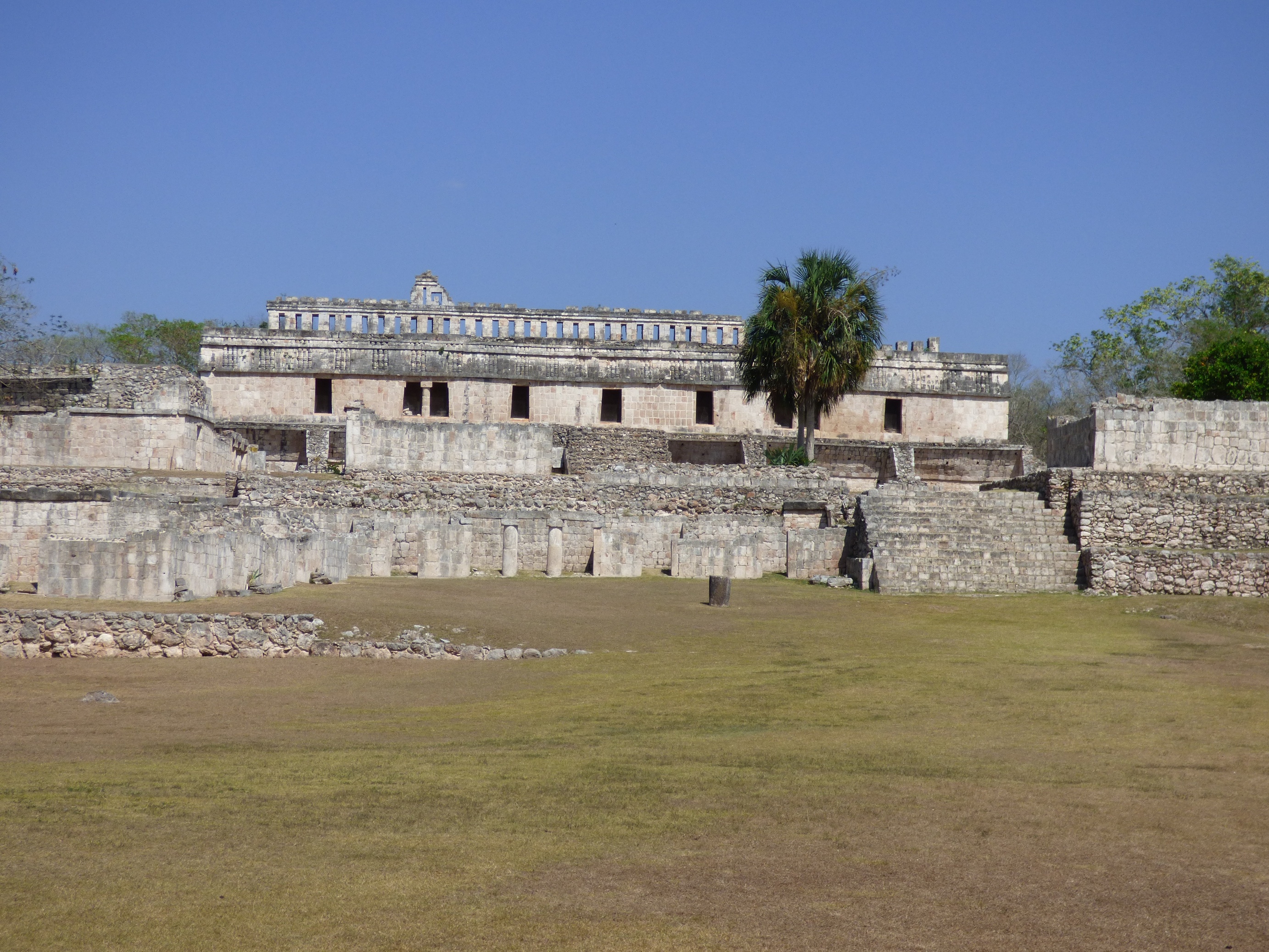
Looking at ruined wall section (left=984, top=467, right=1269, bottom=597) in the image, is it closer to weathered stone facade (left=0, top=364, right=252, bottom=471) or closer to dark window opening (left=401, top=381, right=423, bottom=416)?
dark window opening (left=401, top=381, right=423, bottom=416)

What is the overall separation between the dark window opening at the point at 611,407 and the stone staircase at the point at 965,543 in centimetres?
1273

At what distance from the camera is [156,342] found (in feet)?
150

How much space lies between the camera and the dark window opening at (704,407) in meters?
33.2

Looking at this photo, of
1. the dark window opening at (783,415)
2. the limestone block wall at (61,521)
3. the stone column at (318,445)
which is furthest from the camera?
the dark window opening at (783,415)

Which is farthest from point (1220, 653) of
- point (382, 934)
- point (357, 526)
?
point (357, 526)

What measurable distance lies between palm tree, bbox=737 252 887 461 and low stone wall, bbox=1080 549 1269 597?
10323 millimetres

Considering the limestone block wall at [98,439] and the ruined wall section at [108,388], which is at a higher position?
the ruined wall section at [108,388]

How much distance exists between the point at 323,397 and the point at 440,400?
2966 millimetres

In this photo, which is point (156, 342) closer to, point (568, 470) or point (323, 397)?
point (323, 397)

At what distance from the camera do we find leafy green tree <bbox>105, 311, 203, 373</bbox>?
1761 inches

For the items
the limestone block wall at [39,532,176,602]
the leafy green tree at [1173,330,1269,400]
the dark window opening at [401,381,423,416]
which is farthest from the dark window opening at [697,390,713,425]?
the limestone block wall at [39,532,176,602]

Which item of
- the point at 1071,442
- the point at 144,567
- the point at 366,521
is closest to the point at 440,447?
the point at 366,521

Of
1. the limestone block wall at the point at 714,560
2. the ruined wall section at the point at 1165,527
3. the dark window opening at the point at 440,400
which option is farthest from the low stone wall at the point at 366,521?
the dark window opening at the point at 440,400

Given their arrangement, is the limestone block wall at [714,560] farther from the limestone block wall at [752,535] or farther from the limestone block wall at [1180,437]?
the limestone block wall at [1180,437]
